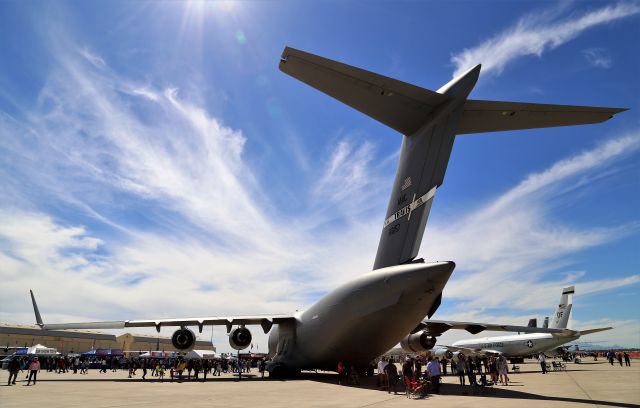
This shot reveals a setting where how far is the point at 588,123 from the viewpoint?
9047 millimetres

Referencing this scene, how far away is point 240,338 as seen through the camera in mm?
15820

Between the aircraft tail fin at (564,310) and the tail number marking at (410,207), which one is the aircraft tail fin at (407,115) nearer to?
the tail number marking at (410,207)

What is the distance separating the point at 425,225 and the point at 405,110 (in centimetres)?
275

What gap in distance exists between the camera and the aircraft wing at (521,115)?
874cm

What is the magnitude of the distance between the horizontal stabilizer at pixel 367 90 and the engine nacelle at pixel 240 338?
31.8ft

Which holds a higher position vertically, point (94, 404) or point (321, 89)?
point (321, 89)

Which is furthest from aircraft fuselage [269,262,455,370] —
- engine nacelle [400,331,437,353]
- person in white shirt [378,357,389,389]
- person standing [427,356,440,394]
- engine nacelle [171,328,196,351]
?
engine nacelle [171,328,196,351]

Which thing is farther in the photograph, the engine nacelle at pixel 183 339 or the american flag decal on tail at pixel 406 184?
the engine nacelle at pixel 183 339

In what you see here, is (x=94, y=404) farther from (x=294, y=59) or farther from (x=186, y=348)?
(x=186, y=348)

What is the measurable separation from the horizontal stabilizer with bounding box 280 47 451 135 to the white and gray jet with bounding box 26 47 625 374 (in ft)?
0.07

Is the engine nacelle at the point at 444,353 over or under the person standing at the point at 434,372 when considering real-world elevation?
over

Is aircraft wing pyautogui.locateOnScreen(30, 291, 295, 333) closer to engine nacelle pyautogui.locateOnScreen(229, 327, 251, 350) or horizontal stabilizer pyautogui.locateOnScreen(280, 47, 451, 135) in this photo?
engine nacelle pyautogui.locateOnScreen(229, 327, 251, 350)

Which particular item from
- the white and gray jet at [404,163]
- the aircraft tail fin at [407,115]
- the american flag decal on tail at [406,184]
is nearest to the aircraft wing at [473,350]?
the white and gray jet at [404,163]

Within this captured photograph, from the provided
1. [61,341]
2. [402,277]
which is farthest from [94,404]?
[61,341]
